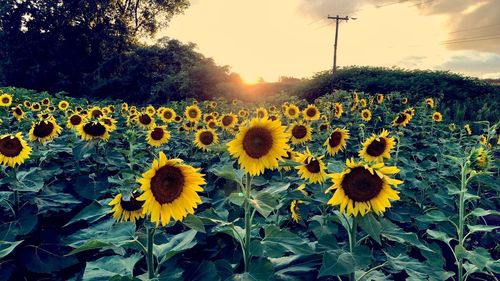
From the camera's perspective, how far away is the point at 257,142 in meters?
2.39

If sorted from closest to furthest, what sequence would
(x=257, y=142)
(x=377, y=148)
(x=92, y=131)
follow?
(x=257, y=142), (x=377, y=148), (x=92, y=131)

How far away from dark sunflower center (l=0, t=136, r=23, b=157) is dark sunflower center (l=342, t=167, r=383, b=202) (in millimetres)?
2537

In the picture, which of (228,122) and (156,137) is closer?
(156,137)

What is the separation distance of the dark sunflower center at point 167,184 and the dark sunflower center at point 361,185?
33.3 inches

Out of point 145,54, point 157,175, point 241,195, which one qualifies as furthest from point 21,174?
point 145,54

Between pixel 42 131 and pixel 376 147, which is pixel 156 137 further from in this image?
pixel 376 147

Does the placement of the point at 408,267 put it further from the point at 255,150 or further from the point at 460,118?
the point at 460,118

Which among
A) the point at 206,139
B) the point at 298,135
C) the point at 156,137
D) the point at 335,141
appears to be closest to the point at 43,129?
the point at 156,137

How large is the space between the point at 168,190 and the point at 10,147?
1.99 meters

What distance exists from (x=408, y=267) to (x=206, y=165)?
3.55 metres

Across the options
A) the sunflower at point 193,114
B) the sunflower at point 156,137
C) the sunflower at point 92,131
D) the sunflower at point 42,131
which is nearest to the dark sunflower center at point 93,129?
the sunflower at point 92,131

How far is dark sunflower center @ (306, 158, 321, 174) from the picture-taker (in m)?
3.12

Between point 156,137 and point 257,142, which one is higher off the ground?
point 257,142

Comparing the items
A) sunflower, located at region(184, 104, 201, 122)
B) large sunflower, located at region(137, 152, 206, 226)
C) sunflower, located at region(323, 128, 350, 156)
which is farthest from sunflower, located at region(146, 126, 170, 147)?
large sunflower, located at region(137, 152, 206, 226)
